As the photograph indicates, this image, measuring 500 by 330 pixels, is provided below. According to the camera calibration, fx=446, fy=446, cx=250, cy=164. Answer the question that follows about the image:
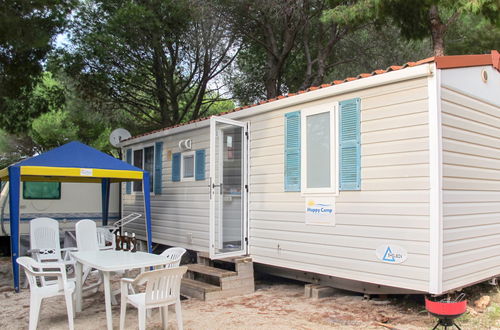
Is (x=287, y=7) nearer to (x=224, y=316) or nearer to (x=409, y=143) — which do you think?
(x=409, y=143)

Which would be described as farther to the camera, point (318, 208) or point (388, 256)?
point (318, 208)

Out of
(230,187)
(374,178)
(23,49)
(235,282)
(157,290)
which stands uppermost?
(23,49)


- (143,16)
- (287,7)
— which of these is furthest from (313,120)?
(143,16)

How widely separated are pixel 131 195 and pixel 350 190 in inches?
217

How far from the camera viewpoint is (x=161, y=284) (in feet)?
11.8

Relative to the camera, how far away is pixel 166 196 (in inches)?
306

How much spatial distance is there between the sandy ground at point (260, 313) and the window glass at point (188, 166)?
2.36 m

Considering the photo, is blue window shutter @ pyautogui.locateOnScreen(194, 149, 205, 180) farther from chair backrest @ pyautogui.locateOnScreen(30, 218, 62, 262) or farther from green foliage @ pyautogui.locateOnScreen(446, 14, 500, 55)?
green foliage @ pyautogui.locateOnScreen(446, 14, 500, 55)

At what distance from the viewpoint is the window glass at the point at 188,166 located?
23.5 feet

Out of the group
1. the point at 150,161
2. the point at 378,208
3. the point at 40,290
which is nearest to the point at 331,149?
the point at 378,208

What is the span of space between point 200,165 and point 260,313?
2.88m

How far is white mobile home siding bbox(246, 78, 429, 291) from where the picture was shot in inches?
163

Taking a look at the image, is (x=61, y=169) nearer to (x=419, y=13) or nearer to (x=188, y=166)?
(x=188, y=166)

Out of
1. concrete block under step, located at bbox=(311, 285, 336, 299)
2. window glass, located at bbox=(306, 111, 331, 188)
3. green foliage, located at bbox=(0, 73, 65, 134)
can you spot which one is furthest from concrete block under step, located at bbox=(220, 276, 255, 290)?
green foliage, located at bbox=(0, 73, 65, 134)
